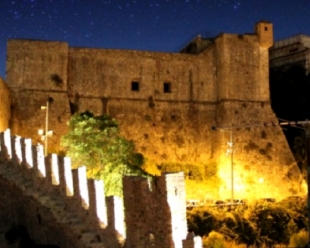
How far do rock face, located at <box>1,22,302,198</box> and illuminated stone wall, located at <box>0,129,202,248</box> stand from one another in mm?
10120

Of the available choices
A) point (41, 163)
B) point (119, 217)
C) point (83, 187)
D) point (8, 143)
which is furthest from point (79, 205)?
point (8, 143)

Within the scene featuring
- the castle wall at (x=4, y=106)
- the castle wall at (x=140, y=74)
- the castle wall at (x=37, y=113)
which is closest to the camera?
the castle wall at (x=4, y=106)

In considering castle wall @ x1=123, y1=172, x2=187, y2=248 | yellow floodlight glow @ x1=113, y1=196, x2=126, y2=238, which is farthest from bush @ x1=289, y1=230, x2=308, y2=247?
yellow floodlight glow @ x1=113, y1=196, x2=126, y2=238

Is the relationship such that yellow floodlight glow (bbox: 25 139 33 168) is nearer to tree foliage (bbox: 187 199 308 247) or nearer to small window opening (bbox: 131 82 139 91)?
tree foliage (bbox: 187 199 308 247)

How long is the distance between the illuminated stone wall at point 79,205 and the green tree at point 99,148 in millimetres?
4241

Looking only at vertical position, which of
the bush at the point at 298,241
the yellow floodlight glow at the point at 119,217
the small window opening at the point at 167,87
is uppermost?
the small window opening at the point at 167,87

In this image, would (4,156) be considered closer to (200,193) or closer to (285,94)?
(200,193)

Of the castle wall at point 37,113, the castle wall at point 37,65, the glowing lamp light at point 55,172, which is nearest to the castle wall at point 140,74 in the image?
the castle wall at point 37,65

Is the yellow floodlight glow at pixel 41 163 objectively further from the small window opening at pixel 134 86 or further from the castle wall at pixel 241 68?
the castle wall at pixel 241 68

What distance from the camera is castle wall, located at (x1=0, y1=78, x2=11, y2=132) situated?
25428 mm

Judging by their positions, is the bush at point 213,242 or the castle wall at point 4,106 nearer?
the bush at point 213,242

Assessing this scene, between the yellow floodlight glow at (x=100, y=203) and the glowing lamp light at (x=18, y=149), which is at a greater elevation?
the glowing lamp light at (x=18, y=149)

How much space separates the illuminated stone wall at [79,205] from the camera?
12711 mm

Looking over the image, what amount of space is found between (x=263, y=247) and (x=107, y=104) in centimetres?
1256
